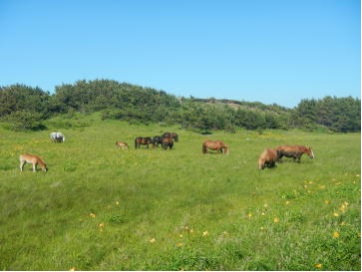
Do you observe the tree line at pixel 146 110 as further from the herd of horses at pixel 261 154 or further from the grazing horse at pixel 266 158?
the grazing horse at pixel 266 158

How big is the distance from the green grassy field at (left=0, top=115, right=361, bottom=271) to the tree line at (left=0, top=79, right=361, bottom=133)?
46.8m

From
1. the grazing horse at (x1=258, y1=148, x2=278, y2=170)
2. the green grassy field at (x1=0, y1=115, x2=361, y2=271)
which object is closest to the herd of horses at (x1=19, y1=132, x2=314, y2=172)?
the grazing horse at (x1=258, y1=148, x2=278, y2=170)

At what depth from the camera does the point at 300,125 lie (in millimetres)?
110500

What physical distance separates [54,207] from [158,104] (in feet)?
329

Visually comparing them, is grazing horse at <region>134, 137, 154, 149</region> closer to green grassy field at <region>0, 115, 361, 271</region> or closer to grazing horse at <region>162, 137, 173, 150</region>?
grazing horse at <region>162, 137, 173, 150</region>

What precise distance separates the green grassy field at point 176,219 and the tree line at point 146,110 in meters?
46.8

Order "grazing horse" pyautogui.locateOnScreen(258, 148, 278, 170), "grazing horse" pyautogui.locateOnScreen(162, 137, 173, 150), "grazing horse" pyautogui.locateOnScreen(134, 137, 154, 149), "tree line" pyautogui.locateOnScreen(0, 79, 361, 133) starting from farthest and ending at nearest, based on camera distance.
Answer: "tree line" pyautogui.locateOnScreen(0, 79, 361, 133)
"grazing horse" pyautogui.locateOnScreen(134, 137, 154, 149)
"grazing horse" pyautogui.locateOnScreen(162, 137, 173, 150)
"grazing horse" pyautogui.locateOnScreen(258, 148, 278, 170)

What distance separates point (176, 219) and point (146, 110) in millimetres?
90139

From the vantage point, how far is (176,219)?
12594mm

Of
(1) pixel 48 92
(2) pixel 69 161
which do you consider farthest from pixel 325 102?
(2) pixel 69 161

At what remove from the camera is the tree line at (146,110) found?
84.2m

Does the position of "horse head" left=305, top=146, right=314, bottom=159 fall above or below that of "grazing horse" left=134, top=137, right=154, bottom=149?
below

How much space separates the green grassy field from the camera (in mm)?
7078

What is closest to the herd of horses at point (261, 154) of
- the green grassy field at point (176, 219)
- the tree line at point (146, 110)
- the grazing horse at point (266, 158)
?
the grazing horse at point (266, 158)
